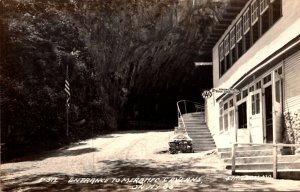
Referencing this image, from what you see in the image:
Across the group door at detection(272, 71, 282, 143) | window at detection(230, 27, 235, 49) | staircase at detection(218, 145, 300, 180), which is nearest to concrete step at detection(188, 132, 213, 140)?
window at detection(230, 27, 235, 49)

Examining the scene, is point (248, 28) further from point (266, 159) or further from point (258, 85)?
point (266, 159)

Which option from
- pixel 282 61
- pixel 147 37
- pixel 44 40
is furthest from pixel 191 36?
pixel 282 61

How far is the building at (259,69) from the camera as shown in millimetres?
10953

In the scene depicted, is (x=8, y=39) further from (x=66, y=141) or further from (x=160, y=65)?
(x=160, y=65)

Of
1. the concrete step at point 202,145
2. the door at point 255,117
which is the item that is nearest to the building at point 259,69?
the door at point 255,117

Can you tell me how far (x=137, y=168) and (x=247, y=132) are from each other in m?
4.82

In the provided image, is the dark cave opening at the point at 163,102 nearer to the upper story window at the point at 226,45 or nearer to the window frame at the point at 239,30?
the upper story window at the point at 226,45

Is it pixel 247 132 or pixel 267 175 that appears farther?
pixel 247 132

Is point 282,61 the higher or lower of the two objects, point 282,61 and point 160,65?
the lower

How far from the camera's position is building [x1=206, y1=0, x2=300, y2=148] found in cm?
1095

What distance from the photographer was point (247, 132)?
14.8m

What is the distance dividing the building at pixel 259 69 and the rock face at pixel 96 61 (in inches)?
341

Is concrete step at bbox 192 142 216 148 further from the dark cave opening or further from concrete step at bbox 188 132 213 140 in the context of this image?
the dark cave opening

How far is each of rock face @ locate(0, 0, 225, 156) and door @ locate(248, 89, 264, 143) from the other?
987 centimetres
